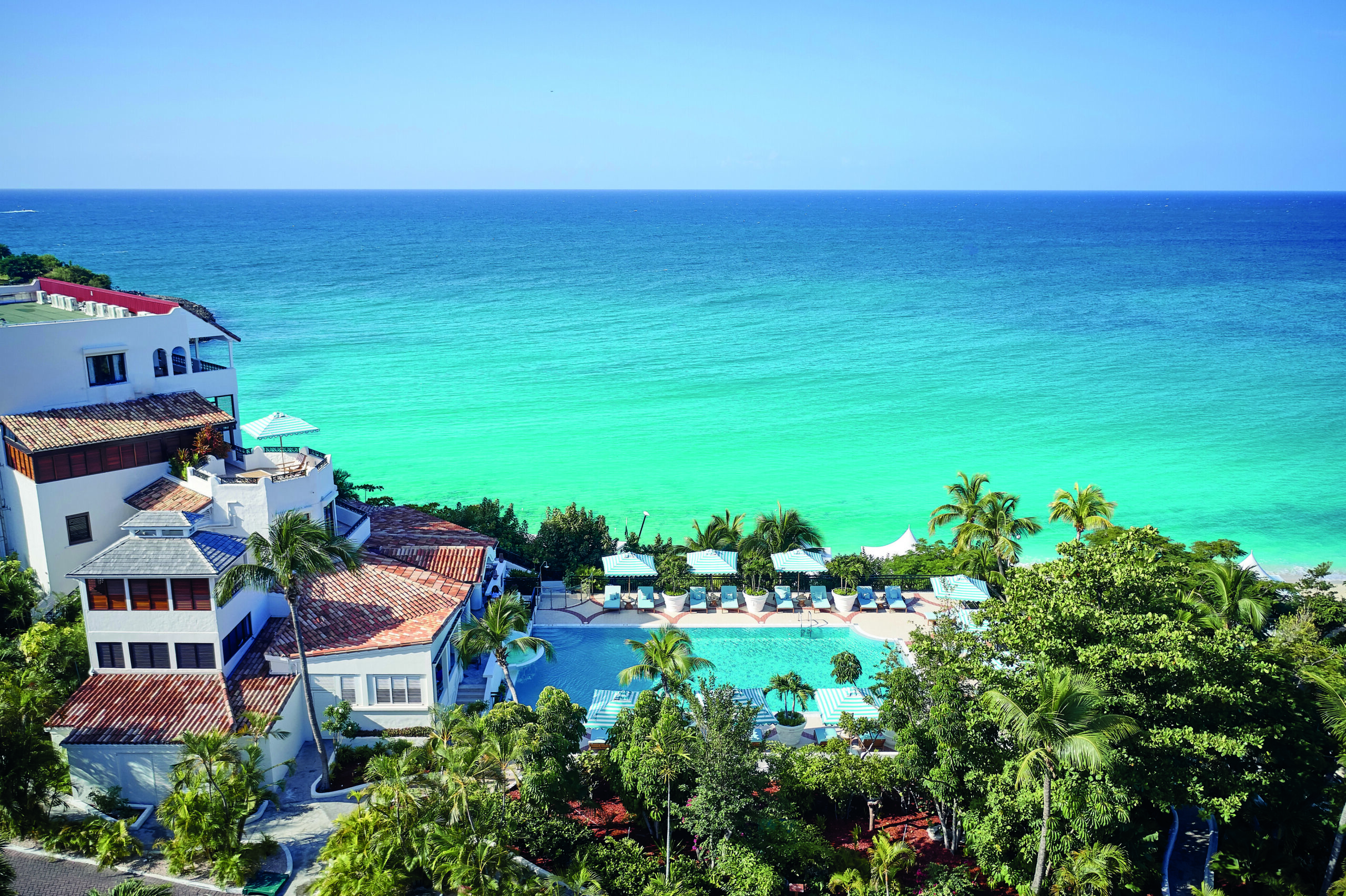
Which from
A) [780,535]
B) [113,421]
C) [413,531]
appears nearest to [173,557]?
[113,421]

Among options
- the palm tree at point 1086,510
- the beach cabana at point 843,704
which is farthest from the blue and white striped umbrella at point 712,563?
the palm tree at point 1086,510

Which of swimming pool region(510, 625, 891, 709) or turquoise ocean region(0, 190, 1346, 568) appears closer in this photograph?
swimming pool region(510, 625, 891, 709)

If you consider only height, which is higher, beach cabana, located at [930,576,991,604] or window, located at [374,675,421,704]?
window, located at [374,675,421,704]

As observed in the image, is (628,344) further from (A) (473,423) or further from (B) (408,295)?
(B) (408,295)

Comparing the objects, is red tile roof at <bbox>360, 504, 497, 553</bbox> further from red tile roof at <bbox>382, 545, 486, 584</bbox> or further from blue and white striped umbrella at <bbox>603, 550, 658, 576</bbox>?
blue and white striped umbrella at <bbox>603, 550, 658, 576</bbox>

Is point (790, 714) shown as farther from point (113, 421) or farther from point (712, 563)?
point (113, 421)

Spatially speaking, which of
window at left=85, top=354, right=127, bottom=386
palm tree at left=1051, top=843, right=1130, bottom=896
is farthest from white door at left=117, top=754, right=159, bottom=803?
palm tree at left=1051, top=843, right=1130, bottom=896
